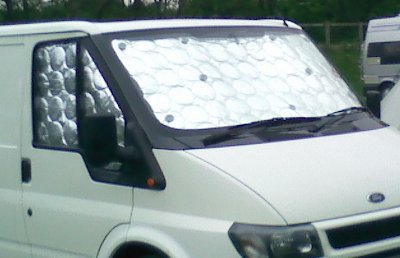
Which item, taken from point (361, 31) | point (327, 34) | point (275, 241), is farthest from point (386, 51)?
point (275, 241)

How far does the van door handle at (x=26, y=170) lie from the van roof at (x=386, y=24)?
834 inches

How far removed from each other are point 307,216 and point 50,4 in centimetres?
1822

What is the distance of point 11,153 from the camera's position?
21.6 ft

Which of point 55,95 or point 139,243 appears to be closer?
point 139,243

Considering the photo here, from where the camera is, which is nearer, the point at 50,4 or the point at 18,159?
the point at 18,159

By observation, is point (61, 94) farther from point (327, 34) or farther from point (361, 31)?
point (361, 31)

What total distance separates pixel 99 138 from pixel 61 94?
0.79 metres

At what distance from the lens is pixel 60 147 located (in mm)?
6207

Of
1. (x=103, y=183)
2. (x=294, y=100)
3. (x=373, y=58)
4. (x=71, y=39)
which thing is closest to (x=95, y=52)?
(x=71, y=39)

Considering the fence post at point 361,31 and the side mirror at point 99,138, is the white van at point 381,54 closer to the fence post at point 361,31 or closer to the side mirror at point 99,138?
the fence post at point 361,31

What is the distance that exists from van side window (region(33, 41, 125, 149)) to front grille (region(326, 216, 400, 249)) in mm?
1493

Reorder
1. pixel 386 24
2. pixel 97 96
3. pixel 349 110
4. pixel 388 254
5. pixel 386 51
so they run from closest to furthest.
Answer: pixel 388 254, pixel 97 96, pixel 349 110, pixel 386 51, pixel 386 24

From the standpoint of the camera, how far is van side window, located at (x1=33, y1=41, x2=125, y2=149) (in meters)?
6.00

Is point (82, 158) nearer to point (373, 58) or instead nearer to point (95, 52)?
point (95, 52)
